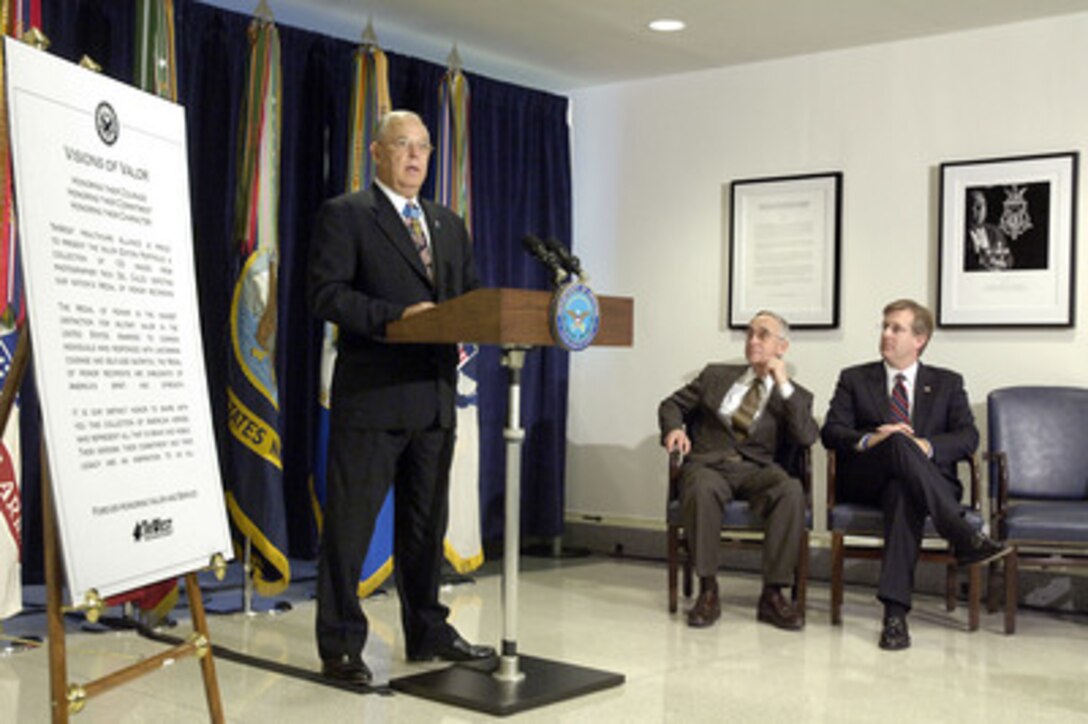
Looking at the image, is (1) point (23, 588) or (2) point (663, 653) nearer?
(2) point (663, 653)

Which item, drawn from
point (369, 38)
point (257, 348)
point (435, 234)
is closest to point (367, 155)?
point (369, 38)

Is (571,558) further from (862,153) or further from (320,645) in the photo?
(320,645)

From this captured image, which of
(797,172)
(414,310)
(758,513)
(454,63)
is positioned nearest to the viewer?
(414,310)

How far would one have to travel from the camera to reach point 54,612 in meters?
2.34

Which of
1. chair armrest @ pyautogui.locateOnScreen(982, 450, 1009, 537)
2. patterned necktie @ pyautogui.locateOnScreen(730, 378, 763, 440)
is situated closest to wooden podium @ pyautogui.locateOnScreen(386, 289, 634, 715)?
patterned necktie @ pyautogui.locateOnScreen(730, 378, 763, 440)

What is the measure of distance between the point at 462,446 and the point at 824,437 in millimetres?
1571

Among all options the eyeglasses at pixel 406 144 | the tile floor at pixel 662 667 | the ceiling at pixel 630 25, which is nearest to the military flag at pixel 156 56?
the tile floor at pixel 662 667

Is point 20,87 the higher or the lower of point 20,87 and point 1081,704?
the higher

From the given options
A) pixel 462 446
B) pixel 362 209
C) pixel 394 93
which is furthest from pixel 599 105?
pixel 362 209

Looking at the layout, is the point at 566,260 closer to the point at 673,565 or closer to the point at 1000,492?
the point at 673,565

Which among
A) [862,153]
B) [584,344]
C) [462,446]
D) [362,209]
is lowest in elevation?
[462,446]

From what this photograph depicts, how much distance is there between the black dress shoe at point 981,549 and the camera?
4793 millimetres

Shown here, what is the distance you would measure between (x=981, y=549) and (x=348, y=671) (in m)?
2.31

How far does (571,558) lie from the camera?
265 inches
